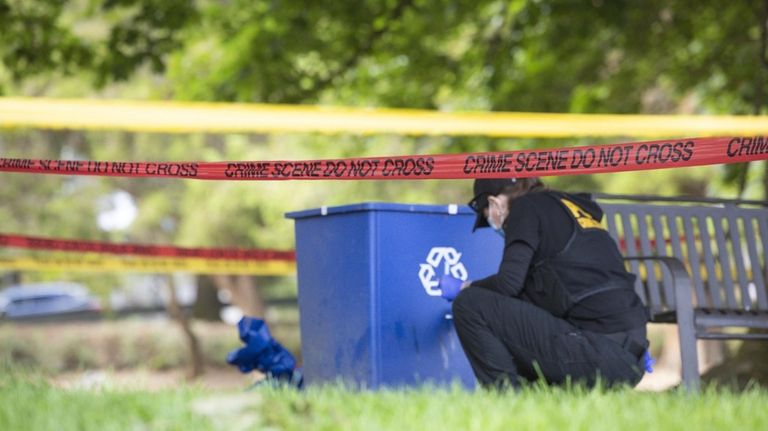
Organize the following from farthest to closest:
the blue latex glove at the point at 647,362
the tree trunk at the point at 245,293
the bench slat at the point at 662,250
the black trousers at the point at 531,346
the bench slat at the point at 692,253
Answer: the tree trunk at the point at 245,293
the bench slat at the point at 692,253
the bench slat at the point at 662,250
the blue latex glove at the point at 647,362
the black trousers at the point at 531,346

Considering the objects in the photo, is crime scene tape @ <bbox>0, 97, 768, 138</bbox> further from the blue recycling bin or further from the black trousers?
the black trousers

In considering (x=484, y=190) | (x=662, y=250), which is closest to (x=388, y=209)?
(x=484, y=190)

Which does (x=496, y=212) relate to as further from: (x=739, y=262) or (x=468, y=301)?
(x=739, y=262)

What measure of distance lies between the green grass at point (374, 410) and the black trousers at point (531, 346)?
0.71 m

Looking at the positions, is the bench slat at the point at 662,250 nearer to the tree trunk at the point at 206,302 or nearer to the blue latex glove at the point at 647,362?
the blue latex glove at the point at 647,362

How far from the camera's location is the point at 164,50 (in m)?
Result: 12.1

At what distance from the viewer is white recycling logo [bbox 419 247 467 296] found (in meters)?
5.76

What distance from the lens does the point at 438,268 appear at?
19.2 feet

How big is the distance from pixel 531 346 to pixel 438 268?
0.93 meters

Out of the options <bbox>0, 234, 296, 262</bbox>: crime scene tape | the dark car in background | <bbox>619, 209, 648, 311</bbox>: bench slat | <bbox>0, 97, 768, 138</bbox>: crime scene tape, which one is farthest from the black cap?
the dark car in background

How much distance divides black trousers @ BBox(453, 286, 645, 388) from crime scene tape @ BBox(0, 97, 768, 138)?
4.05m

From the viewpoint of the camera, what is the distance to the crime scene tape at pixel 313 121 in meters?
8.66

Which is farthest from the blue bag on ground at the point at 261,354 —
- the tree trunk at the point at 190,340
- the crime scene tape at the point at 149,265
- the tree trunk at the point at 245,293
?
the tree trunk at the point at 245,293

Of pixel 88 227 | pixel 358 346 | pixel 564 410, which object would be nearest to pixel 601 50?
pixel 358 346
